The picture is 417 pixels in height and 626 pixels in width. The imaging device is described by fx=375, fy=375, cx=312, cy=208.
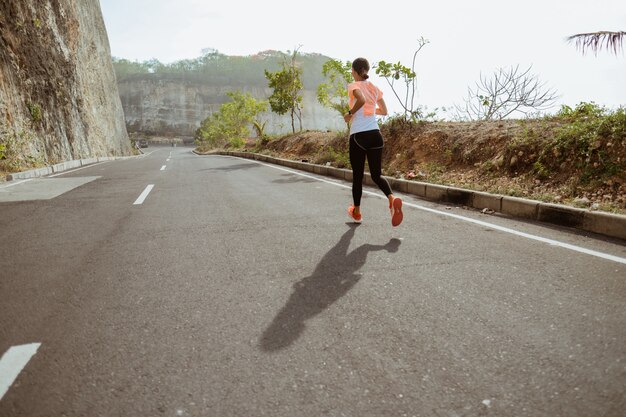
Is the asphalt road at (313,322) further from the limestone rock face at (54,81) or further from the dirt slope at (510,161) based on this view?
the limestone rock face at (54,81)

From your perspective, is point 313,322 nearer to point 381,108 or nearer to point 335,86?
point 381,108

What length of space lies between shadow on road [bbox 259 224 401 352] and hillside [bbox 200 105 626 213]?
3280mm

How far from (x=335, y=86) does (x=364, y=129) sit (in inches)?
669

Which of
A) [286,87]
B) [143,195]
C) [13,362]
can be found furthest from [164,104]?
[13,362]

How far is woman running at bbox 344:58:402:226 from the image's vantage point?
4.55 meters

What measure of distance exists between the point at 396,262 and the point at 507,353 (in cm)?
144

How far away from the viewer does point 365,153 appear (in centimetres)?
484

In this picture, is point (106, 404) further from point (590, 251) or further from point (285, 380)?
point (590, 251)

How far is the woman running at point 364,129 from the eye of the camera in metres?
4.55

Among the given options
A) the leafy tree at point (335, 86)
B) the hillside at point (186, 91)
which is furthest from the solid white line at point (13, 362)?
the hillside at point (186, 91)

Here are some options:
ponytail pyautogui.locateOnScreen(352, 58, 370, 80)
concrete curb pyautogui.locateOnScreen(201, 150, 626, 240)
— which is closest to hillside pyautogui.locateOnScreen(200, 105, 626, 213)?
concrete curb pyautogui.locateOnScreen(201, 150, 626, 240)

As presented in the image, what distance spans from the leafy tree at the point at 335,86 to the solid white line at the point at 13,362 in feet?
57.6

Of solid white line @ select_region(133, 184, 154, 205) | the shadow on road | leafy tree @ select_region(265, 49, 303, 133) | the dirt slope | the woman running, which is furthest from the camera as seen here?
leafy tree @ select_region(265, 49, 303, 133)

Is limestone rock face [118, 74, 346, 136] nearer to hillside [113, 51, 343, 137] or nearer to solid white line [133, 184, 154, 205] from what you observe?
hillside [113, 51, 343, 137]
